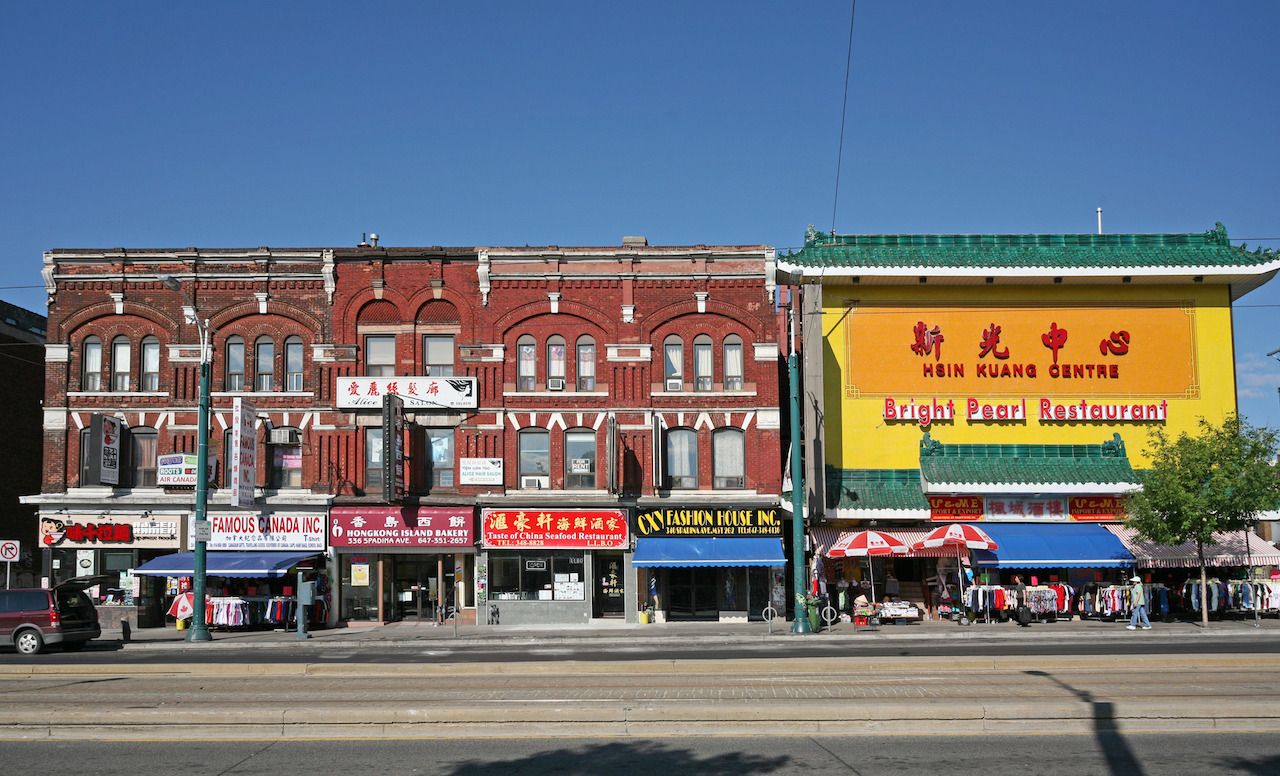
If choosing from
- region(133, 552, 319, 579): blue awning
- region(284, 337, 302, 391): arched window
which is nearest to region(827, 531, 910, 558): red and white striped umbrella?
region(133, 552, 319, 579): blue awning

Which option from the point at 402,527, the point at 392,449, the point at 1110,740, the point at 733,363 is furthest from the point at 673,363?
the point at 1110,740

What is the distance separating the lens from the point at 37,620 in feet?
102

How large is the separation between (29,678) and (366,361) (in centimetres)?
2294

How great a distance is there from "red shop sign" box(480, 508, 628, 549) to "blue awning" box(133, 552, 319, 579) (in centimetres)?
627

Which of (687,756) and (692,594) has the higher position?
(687,756)

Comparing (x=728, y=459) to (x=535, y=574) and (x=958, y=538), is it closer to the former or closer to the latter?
(x=535, y=574)

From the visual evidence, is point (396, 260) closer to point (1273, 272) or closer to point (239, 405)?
point (239, 405)

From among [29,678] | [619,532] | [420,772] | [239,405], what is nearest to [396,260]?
[239,405]

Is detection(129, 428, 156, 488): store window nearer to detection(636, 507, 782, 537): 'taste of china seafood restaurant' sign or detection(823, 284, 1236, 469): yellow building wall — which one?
detection(636, 507, 782, 537): 'taste of china seafood restaurant' sign

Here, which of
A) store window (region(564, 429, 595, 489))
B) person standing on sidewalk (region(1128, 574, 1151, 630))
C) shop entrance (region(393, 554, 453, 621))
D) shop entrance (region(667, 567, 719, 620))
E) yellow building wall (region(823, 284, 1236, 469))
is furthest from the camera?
store window (region(564, 429, 595, 489))

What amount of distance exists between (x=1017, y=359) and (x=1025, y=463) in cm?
377

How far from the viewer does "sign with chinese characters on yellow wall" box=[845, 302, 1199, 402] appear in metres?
41.8

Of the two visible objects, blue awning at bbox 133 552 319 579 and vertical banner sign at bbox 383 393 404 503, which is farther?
vertical banner sign at bbox 383 393 404 503

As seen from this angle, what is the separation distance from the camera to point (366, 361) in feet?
139
